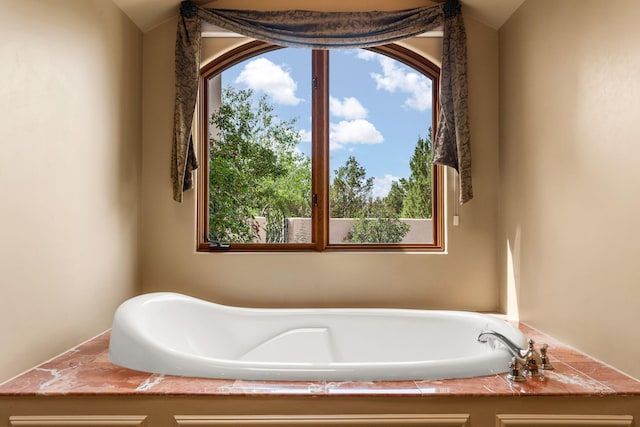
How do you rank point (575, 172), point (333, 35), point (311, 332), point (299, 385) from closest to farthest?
point (299, 385)
point (575, 172)
point (311, 332)
point (333, 35)

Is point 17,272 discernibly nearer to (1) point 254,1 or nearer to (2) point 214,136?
(2) point 214,136

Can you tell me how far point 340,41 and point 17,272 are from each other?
196 centimetres

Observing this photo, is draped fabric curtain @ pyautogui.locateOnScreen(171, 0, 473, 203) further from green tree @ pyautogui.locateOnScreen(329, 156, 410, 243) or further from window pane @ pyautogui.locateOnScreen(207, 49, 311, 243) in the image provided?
green tree @ pyautogui.locateOnScreen(329, 156, 410, 243)

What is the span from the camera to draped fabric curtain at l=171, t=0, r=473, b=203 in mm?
2664

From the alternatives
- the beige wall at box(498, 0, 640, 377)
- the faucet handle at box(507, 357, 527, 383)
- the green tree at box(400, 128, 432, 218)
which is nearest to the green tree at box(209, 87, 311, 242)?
the green tree at box(400, 128, 432, 218)

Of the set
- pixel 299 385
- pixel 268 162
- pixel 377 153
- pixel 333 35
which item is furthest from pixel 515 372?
pixel 333 35

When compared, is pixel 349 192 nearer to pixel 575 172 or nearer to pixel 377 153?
pixel 377 153

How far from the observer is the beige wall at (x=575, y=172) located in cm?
168

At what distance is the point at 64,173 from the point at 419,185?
1928 mm

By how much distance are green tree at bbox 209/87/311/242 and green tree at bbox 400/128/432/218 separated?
617 mm

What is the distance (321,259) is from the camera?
279cm

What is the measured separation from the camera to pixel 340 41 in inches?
106

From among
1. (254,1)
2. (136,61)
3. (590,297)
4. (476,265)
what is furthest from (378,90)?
(590,297)

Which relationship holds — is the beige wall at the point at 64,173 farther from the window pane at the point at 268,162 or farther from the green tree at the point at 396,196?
the green tree at the point at 396,196
